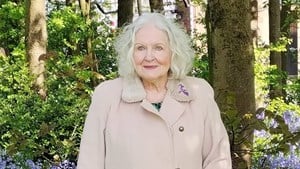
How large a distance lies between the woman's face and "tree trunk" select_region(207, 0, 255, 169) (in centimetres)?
172

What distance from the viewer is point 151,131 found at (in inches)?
125

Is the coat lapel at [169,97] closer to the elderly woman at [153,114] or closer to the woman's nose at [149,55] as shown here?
the elderly woman at [153,114]

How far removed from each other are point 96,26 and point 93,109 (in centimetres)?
1155

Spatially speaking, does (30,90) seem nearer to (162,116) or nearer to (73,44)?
(73,44)

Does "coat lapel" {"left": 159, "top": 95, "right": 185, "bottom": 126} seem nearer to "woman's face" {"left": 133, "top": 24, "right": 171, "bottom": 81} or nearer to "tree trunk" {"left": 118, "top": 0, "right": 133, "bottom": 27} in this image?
"woman's face" {"left": 133, "top": 24, "right": 171, "bottom": 81}

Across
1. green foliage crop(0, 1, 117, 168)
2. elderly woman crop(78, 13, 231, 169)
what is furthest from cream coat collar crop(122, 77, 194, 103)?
green foliage crop(0, 1, 117, 168)

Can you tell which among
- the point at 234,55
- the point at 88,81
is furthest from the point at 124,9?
the point at 234,55

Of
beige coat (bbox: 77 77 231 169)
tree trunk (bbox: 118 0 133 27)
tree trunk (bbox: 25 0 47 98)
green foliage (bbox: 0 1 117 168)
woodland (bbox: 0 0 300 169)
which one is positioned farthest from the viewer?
tree trunk (bbox: 118 0 133 27)

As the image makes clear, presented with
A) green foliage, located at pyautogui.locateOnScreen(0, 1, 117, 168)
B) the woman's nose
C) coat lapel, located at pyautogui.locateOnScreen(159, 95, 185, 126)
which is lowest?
green foliage, located at pyautogui.locateOnScreen(0, 1, 117, 168)

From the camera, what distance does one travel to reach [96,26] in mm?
14656

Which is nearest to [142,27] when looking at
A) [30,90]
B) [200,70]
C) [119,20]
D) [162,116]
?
[162,116]

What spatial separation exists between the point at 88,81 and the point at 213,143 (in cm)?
650

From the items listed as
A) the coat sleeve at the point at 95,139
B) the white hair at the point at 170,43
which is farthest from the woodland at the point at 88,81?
the coat sleeve at the point at 95,139

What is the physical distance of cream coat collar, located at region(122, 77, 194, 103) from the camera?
10.5ft
